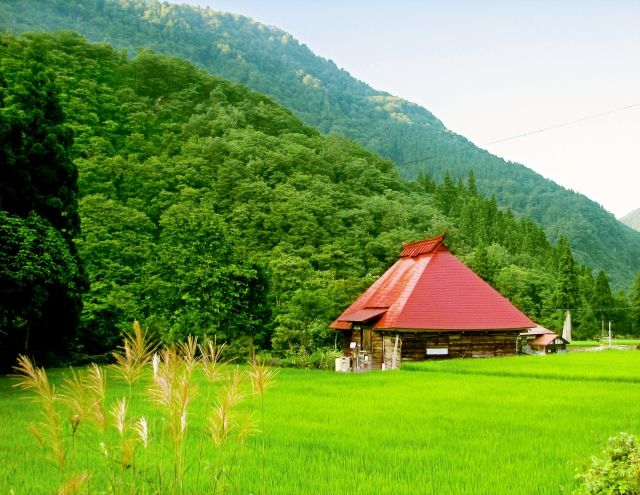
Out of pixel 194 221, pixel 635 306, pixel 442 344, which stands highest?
pixel 194 221

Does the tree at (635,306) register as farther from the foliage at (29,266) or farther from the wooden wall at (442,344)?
the foliage at (29,266)

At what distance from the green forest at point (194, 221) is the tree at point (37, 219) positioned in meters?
0.06

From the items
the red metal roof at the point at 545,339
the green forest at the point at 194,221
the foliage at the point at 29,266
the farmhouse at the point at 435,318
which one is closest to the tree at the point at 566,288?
the green forest at the point at 194,221

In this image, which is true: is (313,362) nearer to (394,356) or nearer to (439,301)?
(394,356)

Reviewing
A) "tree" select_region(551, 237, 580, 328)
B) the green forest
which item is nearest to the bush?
the green forest

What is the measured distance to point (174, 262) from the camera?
86.4 feet

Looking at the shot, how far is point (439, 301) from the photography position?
2675 cm

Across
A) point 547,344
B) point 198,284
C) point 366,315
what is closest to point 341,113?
point 547,344

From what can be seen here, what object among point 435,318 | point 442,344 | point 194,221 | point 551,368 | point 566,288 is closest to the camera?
point 551,368

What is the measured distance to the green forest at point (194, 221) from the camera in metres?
19.3

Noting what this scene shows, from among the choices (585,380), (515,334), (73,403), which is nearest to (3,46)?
(515,334)

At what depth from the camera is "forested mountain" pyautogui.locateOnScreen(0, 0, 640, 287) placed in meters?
128

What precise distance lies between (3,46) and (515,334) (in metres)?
68.5

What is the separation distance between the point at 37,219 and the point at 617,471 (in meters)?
15.3
